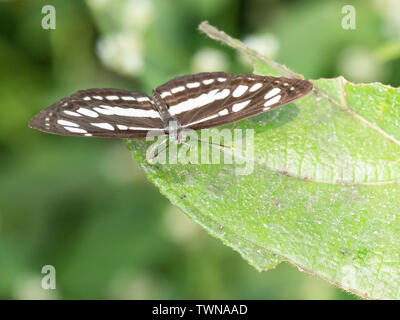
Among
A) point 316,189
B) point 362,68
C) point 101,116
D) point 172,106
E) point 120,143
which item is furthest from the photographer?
Result: point 120,143

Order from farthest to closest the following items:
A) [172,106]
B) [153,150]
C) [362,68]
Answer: [362,68]
[172,106]
[153,150]

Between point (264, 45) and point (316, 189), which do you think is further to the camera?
point (264, 45)

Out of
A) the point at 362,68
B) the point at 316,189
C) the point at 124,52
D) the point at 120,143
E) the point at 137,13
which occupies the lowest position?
the point at 316,189

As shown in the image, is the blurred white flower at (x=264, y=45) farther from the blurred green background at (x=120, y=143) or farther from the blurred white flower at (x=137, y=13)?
the blurred white flower at (x=137, y=13)

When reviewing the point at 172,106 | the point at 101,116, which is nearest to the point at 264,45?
the point at 172,106

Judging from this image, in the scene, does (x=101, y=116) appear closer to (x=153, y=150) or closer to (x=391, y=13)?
(x=153, y=150)

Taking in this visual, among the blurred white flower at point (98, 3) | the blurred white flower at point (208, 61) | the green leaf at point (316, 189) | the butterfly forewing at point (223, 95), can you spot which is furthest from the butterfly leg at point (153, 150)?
the blurred white flower at point (98, 3)
